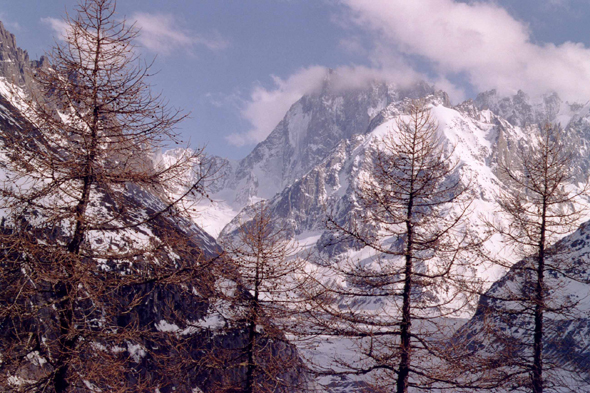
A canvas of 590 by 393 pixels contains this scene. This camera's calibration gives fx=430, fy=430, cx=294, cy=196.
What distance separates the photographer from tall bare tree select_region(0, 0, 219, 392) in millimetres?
7117

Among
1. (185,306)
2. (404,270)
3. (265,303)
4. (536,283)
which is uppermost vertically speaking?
(536,283)

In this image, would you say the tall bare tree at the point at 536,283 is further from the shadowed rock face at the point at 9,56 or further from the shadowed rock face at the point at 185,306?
the shadowed rock face at the point at 9,56

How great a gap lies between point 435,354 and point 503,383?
285 centimetres

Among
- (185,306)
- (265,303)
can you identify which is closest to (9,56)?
(185,306)

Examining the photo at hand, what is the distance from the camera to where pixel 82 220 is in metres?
7.43

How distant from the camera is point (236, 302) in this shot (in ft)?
38.2

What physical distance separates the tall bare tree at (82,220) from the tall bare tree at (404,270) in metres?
3.68

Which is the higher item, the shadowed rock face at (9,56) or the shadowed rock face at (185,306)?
the shadowed rock face at (9,56)

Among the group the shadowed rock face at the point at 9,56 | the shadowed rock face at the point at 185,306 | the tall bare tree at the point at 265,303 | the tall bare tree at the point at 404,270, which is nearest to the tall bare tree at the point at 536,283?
the tall bare tree at the point at 404,270

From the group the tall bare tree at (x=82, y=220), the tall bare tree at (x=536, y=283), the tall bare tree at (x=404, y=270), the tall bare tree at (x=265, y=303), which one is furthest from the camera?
the tall bare tree at (x=265, y=303)

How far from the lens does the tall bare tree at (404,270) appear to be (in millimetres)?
9102

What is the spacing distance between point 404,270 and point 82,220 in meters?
6.62

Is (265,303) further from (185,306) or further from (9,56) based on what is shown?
(9,56)

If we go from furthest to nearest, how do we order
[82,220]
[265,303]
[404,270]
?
[265,303], [404,270], [82,220]
